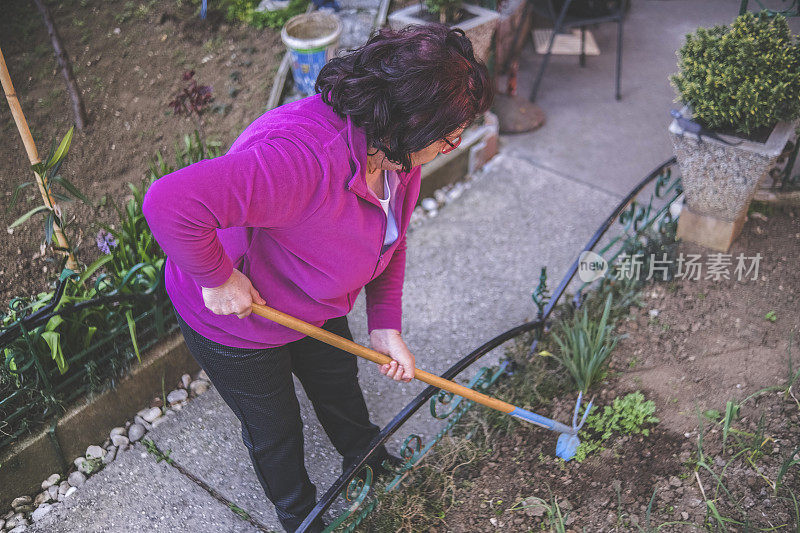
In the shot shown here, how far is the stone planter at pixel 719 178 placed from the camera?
9.77 ft

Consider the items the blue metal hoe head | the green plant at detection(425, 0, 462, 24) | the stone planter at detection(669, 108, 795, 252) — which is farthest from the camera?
the green plant at detection(425, 0, 462, 24)

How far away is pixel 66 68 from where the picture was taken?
366 cm

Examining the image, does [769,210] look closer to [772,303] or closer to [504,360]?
[772,303]

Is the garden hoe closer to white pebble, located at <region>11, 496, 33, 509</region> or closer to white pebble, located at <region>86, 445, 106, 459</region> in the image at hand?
white pebble, located at <region>86, 445, 106, 459</region>

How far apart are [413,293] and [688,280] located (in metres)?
1.45

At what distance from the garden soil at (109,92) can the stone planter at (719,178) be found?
2.68 meters

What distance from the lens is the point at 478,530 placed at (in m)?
2.42

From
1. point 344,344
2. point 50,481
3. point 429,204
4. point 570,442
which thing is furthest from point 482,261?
point 50,481

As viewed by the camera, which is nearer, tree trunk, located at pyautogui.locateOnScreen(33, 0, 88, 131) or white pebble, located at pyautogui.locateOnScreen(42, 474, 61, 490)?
white pebble, located at pyautogui.locateOnScreen(42, 474, 61, 490)

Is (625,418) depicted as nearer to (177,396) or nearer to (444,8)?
(177,396)

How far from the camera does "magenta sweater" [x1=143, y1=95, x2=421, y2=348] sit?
1.46 meters

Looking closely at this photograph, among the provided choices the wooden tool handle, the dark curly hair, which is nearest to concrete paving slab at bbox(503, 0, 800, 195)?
the wooden tool handle

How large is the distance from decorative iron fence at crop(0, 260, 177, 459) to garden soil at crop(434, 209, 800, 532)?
1497mm

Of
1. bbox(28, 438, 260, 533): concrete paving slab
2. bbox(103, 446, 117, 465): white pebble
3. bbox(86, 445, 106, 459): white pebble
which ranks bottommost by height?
bbox(28, 438, 260, 533): concrete paving slab
